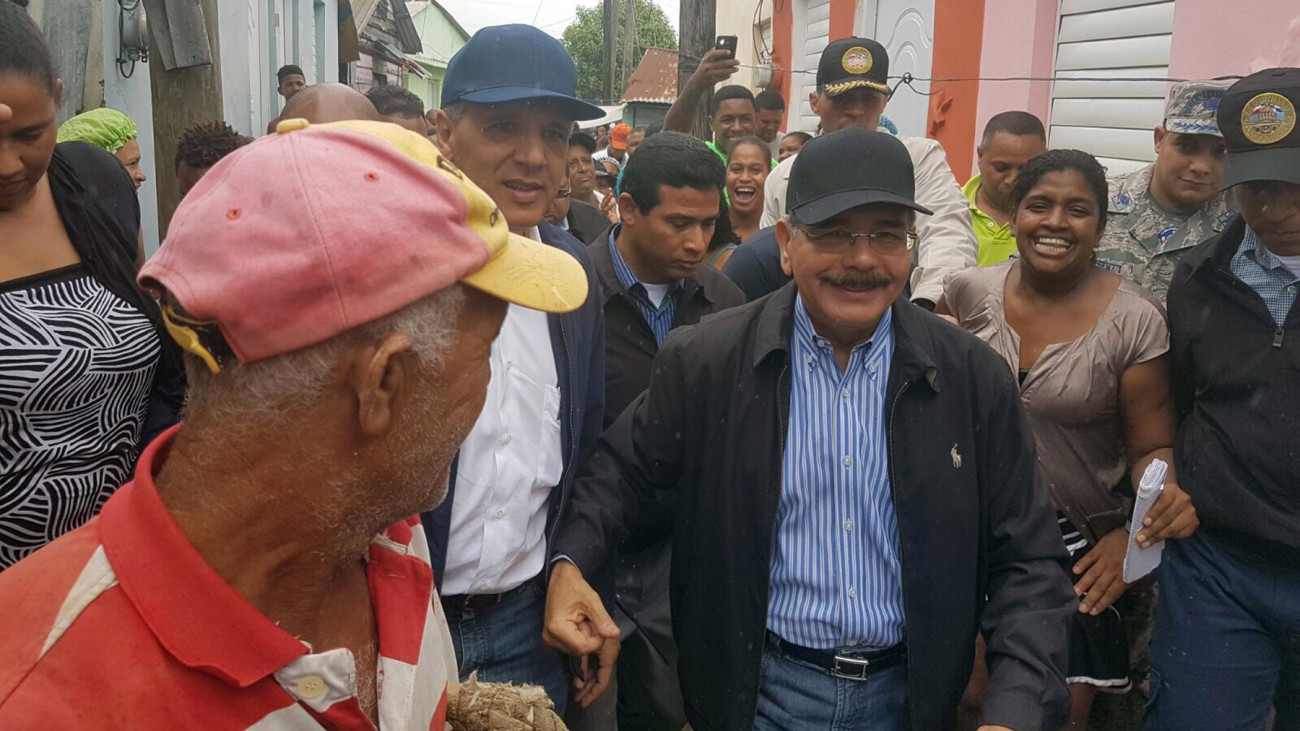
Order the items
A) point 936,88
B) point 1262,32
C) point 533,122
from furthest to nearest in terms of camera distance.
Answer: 1. point 936,88
2. point 1262,32
3. point 533,122

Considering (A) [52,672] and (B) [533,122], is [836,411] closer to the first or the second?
(B) [533,122]

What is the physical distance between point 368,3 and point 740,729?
21774 millimetres

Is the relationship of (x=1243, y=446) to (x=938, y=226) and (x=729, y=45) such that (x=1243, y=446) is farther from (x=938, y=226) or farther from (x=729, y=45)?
(x=729, y=45)

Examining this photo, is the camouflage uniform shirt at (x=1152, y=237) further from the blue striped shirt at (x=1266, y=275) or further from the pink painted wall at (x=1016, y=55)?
the pink painted wall at (x=1016, y=55)

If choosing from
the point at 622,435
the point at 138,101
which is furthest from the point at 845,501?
the point at 138,101

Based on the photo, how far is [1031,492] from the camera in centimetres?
258

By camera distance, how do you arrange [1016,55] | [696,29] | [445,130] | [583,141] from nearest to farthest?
[445,130]
[1016,55]
[583,141]
[696,29]

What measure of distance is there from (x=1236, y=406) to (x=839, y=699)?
165 cm

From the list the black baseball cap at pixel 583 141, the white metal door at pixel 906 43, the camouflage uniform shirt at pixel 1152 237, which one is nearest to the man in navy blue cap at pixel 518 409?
the camouflage uniform shirt at pixel 1152 237

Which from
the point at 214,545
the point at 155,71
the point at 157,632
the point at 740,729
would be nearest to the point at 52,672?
the point at 157,632

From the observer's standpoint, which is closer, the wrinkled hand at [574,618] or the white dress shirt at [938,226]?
the wrinkled hand at [574,618]

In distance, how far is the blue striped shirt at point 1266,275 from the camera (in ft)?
10.5

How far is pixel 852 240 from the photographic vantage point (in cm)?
266

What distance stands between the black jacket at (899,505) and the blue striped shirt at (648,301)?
39.7 inches
